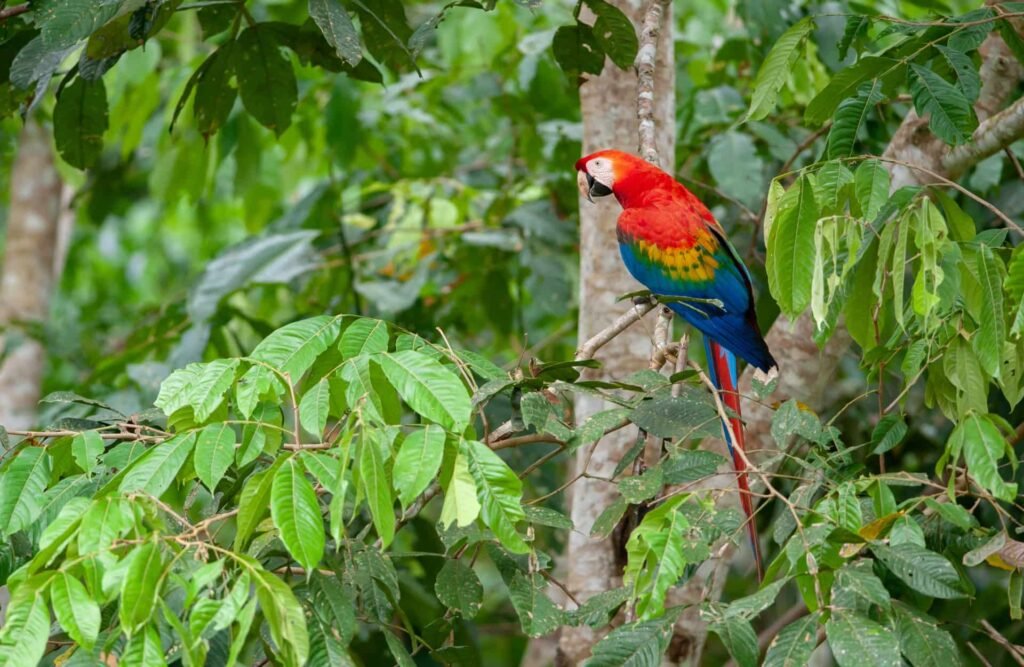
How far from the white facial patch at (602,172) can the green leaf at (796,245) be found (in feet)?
3.52

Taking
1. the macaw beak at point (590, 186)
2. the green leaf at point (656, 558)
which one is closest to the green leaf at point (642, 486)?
the green leaf at point (656, 558)

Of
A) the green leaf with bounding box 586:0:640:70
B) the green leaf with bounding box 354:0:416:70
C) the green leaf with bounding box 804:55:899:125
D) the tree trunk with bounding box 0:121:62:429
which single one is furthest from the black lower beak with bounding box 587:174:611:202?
the tree trunk with bounding box 0:121:62:429

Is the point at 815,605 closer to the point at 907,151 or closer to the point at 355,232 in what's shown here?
the point at 907,151

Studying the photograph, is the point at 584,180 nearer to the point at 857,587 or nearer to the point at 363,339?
the point at 363,339

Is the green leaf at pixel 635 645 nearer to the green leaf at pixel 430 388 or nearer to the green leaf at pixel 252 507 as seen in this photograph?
the green leaf at pixel 430 388

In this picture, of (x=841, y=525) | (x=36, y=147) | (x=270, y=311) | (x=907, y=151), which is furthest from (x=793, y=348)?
(x=36, y=147)

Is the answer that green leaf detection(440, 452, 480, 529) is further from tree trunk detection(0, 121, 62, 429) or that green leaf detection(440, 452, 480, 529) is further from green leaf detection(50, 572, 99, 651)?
tree trunk detection(0, 121, 62, 429)

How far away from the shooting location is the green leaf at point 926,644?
1.27 m

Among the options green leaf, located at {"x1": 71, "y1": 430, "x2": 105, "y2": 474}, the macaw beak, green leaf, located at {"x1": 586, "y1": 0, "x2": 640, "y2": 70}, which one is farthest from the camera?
the macaw beak

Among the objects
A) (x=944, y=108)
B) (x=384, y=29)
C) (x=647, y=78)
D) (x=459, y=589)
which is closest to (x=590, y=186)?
(x=647, y=78)

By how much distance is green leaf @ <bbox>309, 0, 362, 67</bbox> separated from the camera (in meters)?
1.79

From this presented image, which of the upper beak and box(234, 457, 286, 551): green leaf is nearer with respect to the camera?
box(234, 457, 286, 551): green leaf

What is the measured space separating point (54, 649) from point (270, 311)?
2293 mm

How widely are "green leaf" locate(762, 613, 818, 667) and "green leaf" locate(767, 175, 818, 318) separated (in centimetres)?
42
